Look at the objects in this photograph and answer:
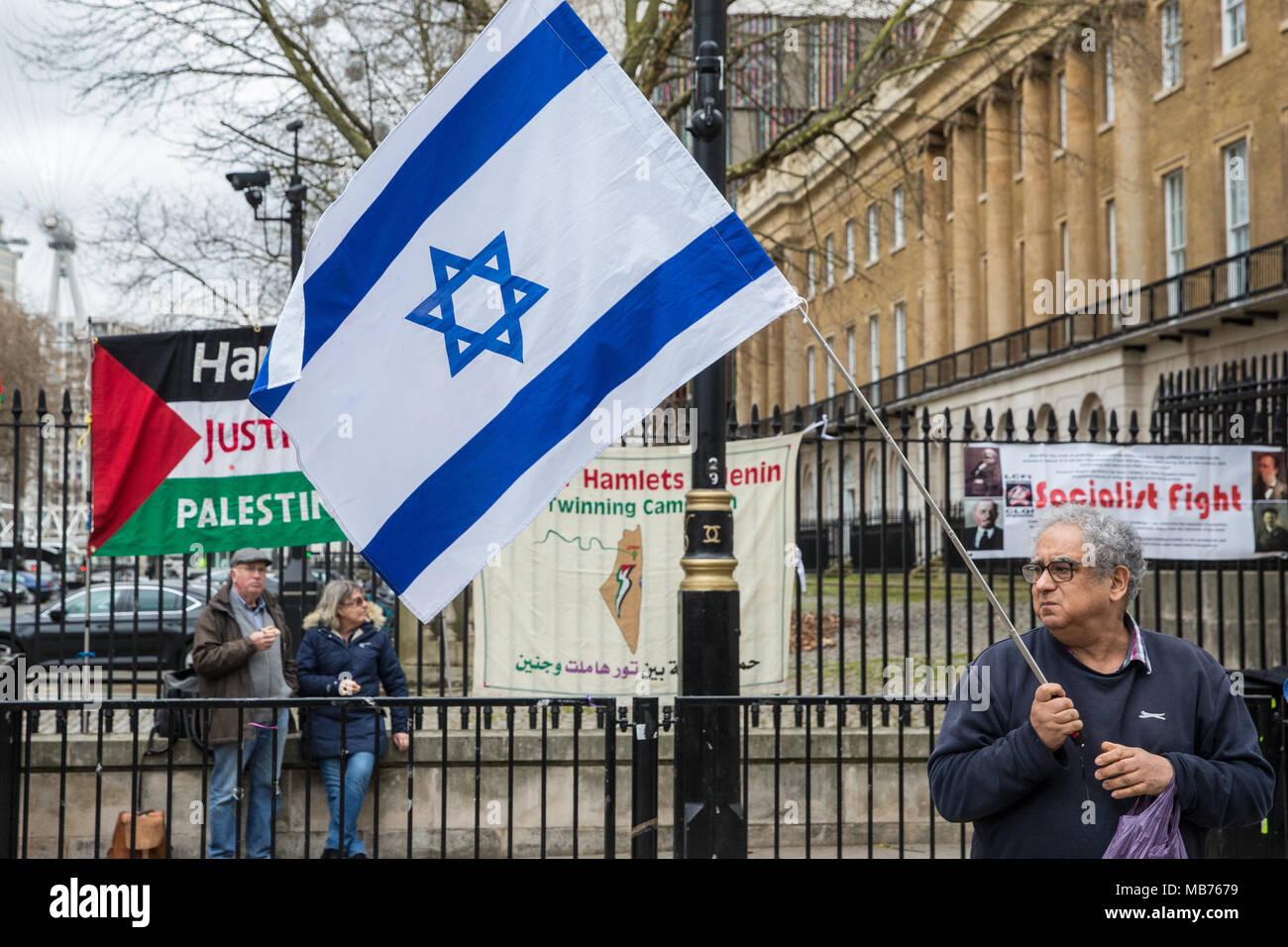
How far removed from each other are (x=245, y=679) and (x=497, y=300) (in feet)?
14.3

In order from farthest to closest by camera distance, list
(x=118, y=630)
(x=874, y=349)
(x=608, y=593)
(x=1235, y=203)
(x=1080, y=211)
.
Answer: (x=874, y=349), (x=1080, y=211), (x=1235, y=203), (x=118, y=630), (x=608, y=593)

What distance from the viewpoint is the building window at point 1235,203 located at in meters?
31.5

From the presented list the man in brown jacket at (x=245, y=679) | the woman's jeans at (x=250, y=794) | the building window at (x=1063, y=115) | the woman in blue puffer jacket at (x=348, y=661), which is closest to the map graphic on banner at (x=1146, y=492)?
the woman in blue puffer jacket at (x=348, y=661)

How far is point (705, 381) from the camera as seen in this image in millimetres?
5766

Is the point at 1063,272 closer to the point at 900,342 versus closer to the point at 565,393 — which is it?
the point at 900,342

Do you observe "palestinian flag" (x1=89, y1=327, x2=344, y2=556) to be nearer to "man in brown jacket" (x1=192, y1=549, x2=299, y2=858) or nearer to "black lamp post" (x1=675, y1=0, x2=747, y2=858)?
"man in brown jacket" (x1=192, y1=549, x2=299, y2=858)

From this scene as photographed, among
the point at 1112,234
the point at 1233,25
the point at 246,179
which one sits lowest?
the point at 246,179

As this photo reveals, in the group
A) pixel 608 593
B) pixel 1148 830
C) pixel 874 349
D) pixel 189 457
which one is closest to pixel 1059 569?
pixel 1148 830

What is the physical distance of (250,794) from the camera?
737 centimetres

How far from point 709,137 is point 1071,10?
12.9m

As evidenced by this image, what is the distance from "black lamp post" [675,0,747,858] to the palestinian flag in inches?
128

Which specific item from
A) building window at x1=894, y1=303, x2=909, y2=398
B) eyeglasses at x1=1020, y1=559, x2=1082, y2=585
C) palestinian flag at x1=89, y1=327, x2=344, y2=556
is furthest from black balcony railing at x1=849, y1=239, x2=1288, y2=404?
eyeglasses at x1=1020, y1=559, x2=1082, y2=585
